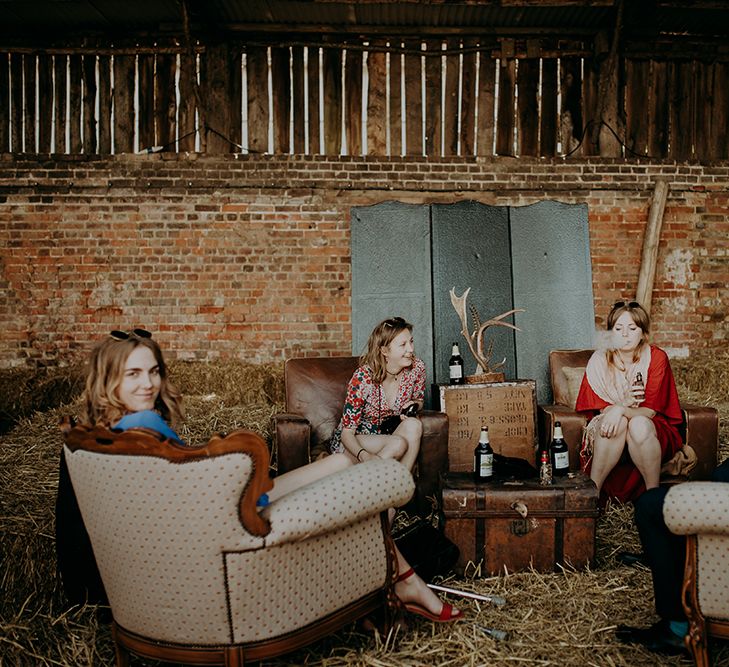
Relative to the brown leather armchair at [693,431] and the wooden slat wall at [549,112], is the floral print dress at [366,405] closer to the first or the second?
the brown leather armchair at [693,431]

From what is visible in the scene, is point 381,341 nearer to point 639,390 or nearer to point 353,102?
A: point 639,390

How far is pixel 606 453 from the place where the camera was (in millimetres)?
3482

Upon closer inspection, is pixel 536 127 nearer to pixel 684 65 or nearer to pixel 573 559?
pixel 684 65

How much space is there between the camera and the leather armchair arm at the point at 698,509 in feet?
6.11

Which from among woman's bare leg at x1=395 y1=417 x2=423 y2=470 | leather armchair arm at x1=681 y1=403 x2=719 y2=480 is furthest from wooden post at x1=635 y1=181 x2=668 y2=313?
woman's bare leg at x1=395 y1=417 x2=423 y2=470

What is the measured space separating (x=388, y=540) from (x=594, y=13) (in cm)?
497

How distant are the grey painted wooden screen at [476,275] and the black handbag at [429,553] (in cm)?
245

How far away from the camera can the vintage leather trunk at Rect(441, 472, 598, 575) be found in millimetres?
2924

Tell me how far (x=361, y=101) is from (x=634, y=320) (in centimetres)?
321

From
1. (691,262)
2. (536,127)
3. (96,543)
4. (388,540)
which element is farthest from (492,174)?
(96,543)

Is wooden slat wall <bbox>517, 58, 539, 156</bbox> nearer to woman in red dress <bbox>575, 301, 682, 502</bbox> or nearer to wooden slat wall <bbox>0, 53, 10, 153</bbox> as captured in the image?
woman in red dress <bbox>575, 301, 682, 502</bbox>

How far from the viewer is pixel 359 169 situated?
5.66 meters

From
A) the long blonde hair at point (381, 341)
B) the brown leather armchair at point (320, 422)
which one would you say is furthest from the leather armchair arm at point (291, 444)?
the long blonde hair at point (381, 341)

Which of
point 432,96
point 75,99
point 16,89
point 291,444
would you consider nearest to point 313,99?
point 432,96
